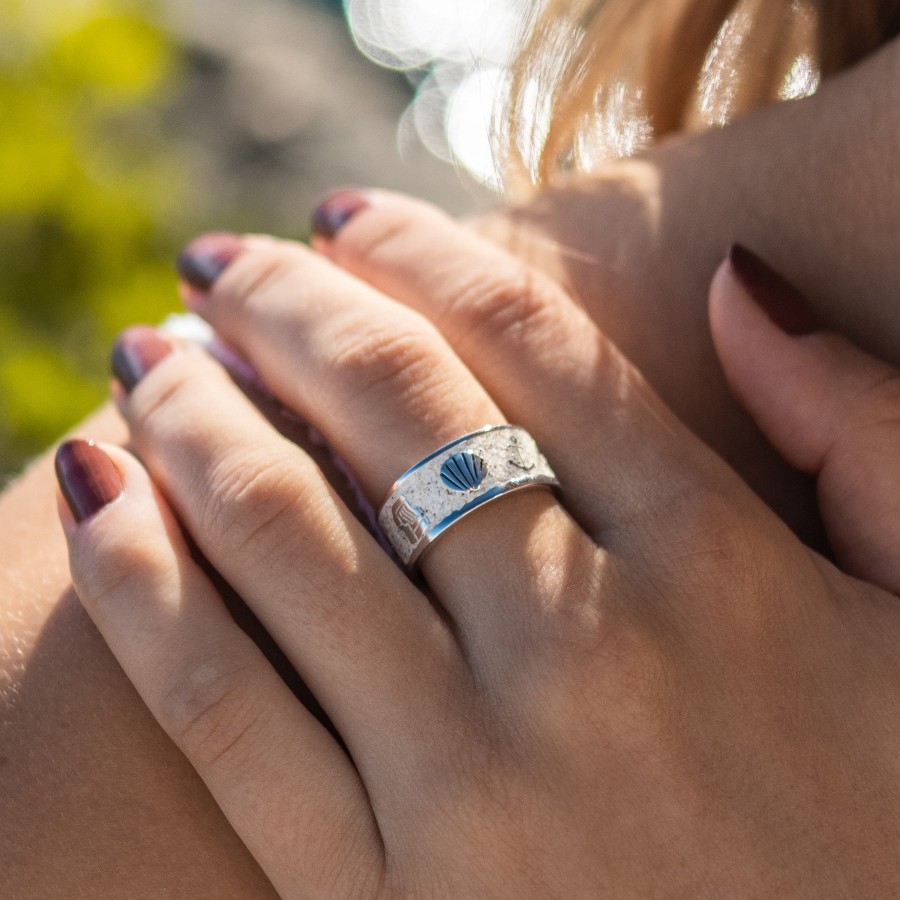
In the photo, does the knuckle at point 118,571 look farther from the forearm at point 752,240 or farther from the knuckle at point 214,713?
the forearm at point 752,240

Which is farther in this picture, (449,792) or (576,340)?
(576,340)

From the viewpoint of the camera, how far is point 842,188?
0.98m

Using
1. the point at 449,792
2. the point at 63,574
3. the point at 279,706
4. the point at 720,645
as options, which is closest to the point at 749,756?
the point at 720,645

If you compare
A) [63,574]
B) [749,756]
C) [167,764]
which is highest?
[63,574]

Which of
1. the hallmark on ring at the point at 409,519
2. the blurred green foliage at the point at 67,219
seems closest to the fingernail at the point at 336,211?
the hallmark on ring at the point at 409,519

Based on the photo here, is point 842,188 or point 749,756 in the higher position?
point 842,188

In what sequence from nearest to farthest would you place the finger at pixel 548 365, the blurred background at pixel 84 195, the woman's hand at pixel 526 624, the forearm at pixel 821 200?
the woman's hand at pixel 526 624, the finger at pixel 548 365, the forearm at pixel 821 200, the blurred background at pixel 84 195

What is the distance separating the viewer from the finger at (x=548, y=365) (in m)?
0.87

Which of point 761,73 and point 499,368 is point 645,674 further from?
point 761,73

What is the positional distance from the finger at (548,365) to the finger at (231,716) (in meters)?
0.31

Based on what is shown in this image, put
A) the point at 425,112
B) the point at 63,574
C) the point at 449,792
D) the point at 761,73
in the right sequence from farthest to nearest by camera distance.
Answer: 1. the point at 425,112
2. the point at 761,73
3. the point at 63,574
4. the point at 449,792

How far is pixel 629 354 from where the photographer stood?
1.01 meters

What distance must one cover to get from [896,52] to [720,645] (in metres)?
0.65

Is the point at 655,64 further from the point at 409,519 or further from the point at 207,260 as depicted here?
the point at 409,519
